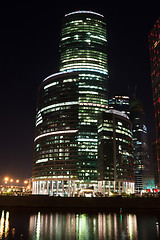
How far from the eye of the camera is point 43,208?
104m

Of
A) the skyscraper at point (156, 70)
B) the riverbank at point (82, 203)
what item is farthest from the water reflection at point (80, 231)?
the skyscraper at point (156, 70)

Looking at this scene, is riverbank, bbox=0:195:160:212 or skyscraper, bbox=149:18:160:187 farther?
skyscraper, bbox=149:18:160:187

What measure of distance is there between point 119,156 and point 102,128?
89.9 feet

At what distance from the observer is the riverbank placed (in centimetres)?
10544

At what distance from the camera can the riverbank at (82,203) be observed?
10544 cm

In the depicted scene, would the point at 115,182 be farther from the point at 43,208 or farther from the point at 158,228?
the point at 158,228

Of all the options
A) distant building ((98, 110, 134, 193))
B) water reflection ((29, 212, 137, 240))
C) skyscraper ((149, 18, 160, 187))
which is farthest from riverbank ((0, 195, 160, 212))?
distant building ((98, 110, 134, 193))

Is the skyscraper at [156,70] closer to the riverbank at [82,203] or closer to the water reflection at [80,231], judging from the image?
the riverbank at [82,203]

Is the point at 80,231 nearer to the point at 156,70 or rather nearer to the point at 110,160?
the point at 110,160

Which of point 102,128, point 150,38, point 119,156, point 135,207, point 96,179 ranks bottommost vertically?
point 135,207

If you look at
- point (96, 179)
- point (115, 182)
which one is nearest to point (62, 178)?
point (96, 179)

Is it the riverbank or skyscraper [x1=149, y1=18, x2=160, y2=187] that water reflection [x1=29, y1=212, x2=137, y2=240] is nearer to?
the riverbank

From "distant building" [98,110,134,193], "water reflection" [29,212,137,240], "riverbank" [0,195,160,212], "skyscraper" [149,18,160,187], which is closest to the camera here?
"water reflection" [29,212,137,240]

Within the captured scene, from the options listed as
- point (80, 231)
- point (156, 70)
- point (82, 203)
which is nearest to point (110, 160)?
point (156, 70)
